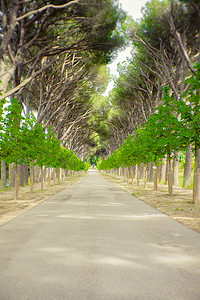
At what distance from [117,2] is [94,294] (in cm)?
1606

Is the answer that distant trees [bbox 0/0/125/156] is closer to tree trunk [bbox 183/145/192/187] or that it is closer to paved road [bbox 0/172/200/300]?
paved road [bbox 0/172/200/300]

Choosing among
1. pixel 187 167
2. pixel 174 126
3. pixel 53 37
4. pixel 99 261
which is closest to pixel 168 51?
pixel 187 167

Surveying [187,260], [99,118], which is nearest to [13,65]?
[187,260]

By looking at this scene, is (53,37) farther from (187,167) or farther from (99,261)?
(99,261)

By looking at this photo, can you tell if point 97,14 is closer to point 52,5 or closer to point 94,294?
point 52,5

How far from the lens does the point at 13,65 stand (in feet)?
46.1

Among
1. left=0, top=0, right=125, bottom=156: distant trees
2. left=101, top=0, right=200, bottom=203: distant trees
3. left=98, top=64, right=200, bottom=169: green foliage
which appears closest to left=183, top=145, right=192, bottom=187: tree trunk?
left=101, top=0, right=200, bottom=203: distant trees

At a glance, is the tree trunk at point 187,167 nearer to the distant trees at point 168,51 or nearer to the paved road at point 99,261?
the distant trees at point 168,51

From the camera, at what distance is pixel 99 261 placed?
14.9 feet

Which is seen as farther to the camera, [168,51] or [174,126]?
[168,51]

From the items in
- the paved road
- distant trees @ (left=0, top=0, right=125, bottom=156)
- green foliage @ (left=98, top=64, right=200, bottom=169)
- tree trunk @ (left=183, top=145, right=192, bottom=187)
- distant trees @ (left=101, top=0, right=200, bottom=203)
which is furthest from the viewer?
tree trunk @ (left=183, top=145, right=192, bottom=187)

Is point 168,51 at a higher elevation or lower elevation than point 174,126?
higher

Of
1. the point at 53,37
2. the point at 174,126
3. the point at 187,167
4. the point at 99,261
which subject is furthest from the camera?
the point at 187,167

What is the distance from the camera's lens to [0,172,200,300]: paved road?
3.44m
